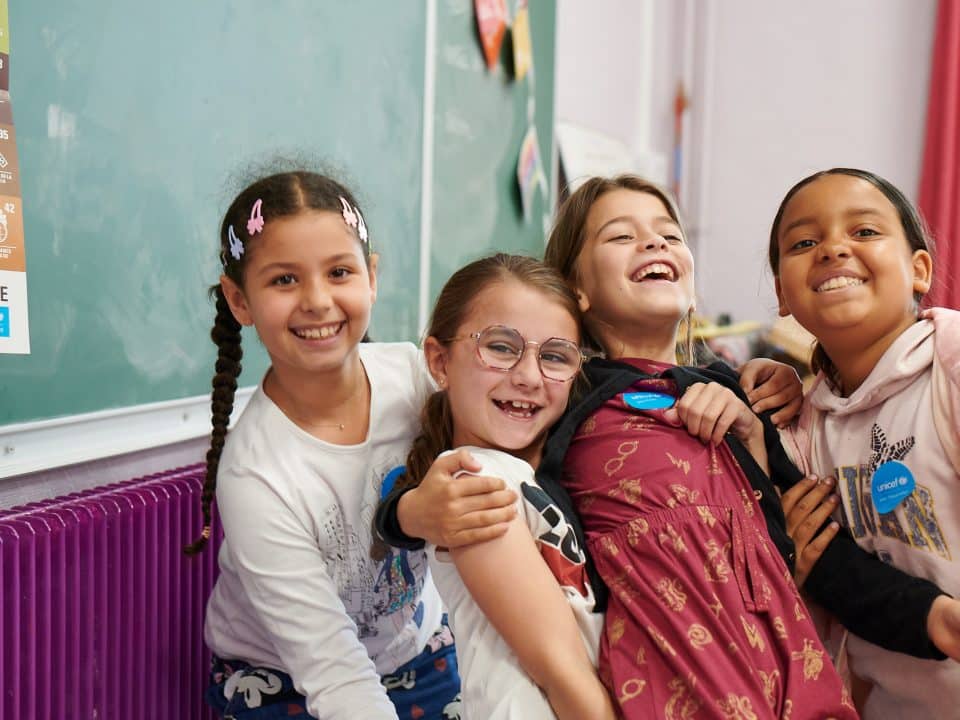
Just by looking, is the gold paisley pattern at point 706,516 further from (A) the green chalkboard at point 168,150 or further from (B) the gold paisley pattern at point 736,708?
(A) the green chalkboard at point 168,150

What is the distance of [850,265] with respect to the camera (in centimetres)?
123

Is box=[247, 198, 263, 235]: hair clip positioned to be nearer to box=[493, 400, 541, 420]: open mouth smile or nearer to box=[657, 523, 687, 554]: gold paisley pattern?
box=[493, 400, 541, 420]: open mouth smile

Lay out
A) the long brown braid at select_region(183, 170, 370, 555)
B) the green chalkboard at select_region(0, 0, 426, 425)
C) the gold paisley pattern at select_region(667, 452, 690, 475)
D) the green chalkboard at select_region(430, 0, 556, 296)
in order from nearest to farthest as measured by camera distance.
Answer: the gold paisley pattern at select_region(667, 452, 690, 475), the long brown braid at select_region(183, 170, 370, 555), the green chalkboard at select_region(0, 0, 426, 425), the green chalkboard at select_region(430, 0, 556, 296)

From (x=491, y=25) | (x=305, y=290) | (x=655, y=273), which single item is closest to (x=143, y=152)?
(x=305, y=290)

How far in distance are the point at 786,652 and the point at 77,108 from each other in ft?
4.45

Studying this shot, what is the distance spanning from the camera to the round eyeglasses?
1207 millimetres

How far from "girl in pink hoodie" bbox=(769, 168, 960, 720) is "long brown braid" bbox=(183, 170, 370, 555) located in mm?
693

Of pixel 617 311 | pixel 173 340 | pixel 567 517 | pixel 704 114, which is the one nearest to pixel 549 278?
pixel 617 311

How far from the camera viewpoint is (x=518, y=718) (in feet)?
3.32

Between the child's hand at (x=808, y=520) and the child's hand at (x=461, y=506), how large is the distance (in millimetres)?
430

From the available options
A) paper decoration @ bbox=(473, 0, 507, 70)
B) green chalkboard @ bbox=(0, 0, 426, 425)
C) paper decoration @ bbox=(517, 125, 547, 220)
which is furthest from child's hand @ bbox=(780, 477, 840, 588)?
paper decoration @ bbox=(517, 125, 547, 220)

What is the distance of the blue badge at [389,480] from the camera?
1.34 meters

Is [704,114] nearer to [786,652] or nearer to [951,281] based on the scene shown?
[951,281]

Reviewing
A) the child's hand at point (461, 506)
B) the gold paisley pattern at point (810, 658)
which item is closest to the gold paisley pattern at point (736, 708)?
the gold paisley pattern at point (810, 658)
